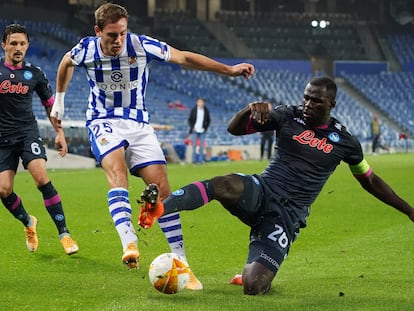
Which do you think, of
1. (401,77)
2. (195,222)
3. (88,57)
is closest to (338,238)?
(195,222)

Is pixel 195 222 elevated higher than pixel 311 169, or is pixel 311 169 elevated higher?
pixel 311 169

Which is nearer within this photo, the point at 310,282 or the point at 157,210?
the point at 157,210

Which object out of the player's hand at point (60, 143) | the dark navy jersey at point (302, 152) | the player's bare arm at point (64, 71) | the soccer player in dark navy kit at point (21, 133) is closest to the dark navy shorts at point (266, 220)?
the dark navy jersey at point (302, 152)

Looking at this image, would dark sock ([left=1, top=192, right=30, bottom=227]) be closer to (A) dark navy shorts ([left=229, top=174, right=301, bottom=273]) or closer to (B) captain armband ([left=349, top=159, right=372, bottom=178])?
(A) dark navy shorts ([left=229, top=174, right=301, bottom=273])

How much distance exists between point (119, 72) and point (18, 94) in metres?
2.12

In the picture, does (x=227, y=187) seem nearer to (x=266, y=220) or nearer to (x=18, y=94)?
(x=266, y=220)

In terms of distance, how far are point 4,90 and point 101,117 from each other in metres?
2.02

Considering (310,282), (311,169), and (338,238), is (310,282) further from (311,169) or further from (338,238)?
(338,238)

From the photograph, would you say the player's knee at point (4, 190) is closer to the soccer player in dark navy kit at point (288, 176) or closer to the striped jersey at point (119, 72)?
the striped jersey at point (119, 72)

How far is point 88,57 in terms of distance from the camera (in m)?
7.77

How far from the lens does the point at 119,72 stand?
778 centimetres

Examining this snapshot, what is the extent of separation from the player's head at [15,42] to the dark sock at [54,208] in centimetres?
128

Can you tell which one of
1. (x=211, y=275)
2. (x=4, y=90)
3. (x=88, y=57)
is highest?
(x=88, y=57)

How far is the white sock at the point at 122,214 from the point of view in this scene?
23.0ft
